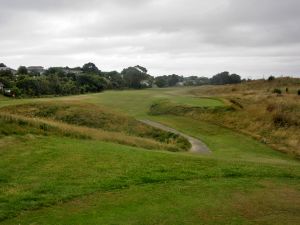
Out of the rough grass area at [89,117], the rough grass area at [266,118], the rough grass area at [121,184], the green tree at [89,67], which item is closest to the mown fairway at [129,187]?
the rough grass area at [121,184]

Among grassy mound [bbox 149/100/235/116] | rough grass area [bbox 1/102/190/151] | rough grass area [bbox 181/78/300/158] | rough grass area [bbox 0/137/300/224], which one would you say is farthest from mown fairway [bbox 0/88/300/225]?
grassy mound [bbox 149/100/235/116]

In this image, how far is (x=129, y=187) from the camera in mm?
14930

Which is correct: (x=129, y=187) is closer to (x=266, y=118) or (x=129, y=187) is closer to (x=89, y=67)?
(x=266, y=118)

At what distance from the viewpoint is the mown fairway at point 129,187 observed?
11.8 metres

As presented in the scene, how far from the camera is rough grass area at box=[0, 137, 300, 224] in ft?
39.3

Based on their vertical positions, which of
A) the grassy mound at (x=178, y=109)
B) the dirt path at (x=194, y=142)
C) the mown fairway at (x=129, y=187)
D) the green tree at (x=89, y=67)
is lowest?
the dirt path at (x=194, y=142)

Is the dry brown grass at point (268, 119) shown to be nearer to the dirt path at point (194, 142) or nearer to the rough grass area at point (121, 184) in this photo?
the dirt path at point (194, 142)

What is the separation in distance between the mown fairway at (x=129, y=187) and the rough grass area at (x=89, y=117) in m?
15.2

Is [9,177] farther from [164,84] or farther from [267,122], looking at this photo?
[164,84]

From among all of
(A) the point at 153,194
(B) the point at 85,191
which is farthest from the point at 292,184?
(B) the point at 85,191

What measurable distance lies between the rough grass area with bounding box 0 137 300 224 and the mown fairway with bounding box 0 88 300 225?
30mm

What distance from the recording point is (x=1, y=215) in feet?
38.5

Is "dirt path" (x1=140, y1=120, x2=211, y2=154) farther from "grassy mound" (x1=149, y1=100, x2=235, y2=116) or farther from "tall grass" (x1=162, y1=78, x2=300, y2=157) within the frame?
"grassy mound" (x1=149, y1=100, x2=235, y2=116)

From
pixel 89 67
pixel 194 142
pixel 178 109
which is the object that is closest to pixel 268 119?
pixel 194 142
